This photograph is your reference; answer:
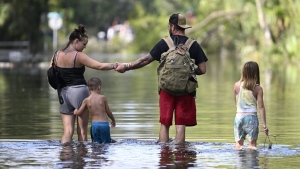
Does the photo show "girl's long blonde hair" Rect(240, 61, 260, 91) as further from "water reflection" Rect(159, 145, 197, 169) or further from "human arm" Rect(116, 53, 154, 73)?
"human arm" Rect(116, 53, 154, 73)

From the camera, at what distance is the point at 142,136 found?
1502 cm

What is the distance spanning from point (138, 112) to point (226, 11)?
113 feet

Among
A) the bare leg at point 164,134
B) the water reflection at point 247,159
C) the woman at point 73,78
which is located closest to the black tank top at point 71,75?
the woman at point 73,78

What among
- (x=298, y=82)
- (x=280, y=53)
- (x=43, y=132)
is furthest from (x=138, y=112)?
(x=280, y=53)

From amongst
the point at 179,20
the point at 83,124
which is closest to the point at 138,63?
the point at 179,20

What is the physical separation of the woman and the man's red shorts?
35.0 inches

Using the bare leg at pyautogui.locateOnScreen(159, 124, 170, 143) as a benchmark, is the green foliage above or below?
above

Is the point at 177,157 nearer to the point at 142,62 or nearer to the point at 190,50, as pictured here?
the point at 190,50

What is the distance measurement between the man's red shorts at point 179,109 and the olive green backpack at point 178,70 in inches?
5.7

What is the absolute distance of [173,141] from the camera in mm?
13633

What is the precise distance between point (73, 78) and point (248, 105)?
246cm

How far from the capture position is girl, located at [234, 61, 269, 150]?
1266cm

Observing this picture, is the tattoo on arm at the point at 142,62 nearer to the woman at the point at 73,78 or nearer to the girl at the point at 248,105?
the woman at the point at 73,78

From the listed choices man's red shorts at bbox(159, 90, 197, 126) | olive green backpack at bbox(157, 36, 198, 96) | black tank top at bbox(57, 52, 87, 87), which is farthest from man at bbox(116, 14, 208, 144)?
black tank top at bbox(57, 52, 87, 87)
